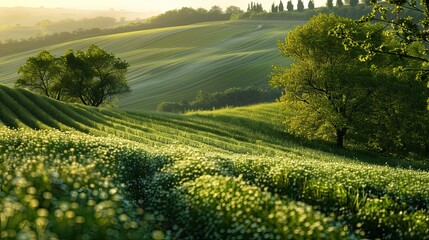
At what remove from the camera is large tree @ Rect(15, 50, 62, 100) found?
64.6 m

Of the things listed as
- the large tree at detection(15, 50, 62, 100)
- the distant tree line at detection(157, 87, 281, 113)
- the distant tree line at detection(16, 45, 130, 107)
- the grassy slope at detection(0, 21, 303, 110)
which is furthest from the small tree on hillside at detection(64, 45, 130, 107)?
the grassy slope at detection(0, 21, 303, 110)

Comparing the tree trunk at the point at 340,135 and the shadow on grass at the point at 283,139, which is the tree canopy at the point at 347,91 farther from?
the shadow on grass at the point at 283,139

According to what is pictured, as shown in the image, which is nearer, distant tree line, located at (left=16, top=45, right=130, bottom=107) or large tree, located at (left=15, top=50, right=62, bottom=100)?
large tree, located at (left=15, top=50, right=62, bottom=100)

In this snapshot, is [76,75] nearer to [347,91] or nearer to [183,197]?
[347,91]

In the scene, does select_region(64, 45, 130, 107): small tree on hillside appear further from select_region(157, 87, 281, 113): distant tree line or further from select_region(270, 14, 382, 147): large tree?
select_region(270, 14, 382, 147): large tree

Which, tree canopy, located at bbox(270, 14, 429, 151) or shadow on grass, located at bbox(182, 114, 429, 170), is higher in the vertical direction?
tree canopy, located at bbox(270, 14, 429, 151)

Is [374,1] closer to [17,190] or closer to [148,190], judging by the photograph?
[148,190]

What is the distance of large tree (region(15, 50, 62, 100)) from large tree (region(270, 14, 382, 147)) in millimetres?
33544

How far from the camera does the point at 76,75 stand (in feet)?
213

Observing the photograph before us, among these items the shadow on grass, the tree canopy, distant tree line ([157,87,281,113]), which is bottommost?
distant tree line ([157,87,281,113])

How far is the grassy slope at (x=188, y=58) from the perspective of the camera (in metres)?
110

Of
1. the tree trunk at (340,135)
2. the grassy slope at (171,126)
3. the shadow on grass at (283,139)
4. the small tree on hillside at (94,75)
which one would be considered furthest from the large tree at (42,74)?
the tree trunk at (340,135)

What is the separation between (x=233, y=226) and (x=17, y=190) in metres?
4.85

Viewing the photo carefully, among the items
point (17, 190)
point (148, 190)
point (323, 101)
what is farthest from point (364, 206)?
point (323, 101)
